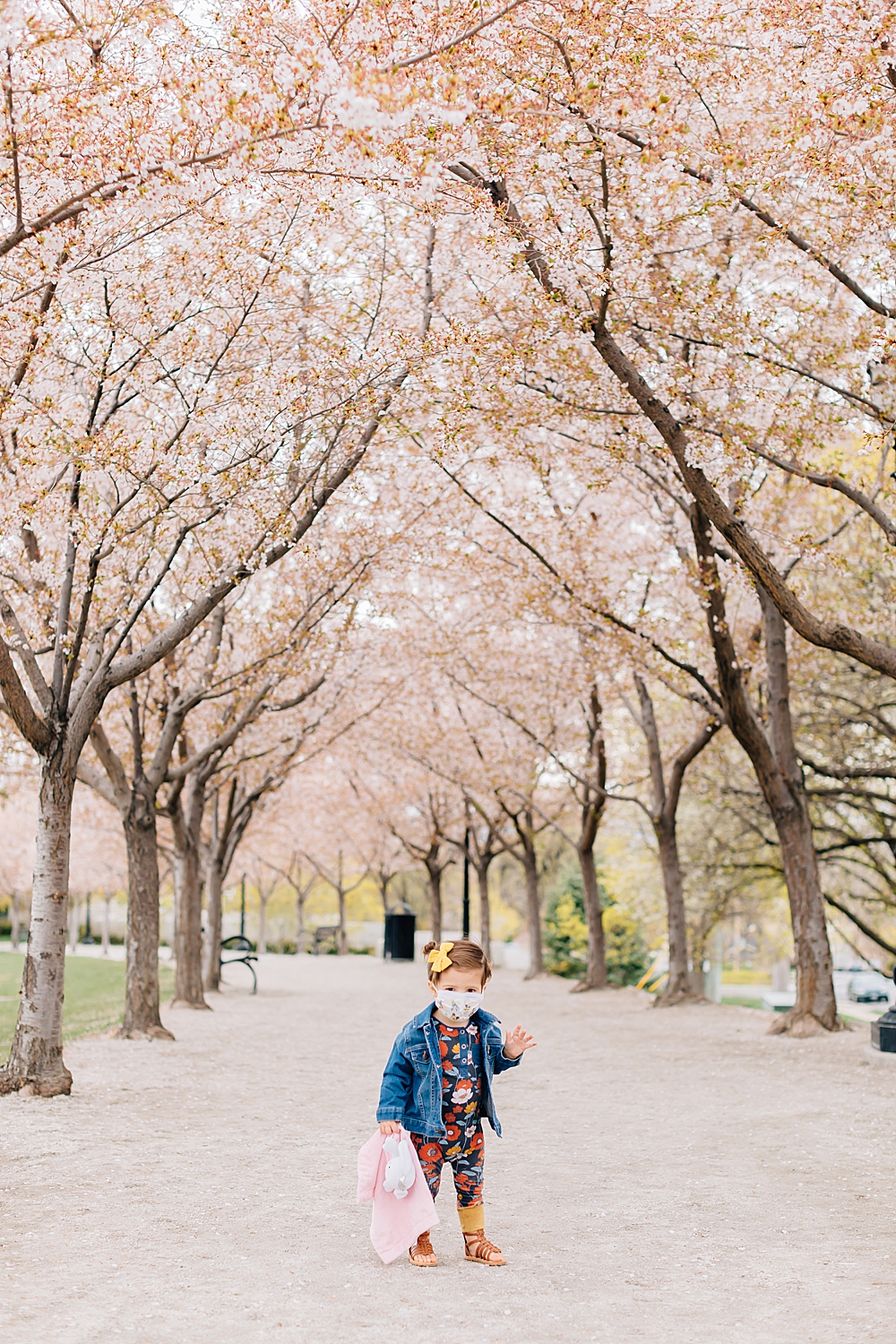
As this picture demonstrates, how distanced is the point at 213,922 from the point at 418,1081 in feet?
57.1

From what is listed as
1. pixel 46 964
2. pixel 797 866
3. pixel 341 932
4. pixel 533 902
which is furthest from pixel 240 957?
pixel 46 964

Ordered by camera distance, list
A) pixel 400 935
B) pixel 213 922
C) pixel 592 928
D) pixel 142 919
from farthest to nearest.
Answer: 1. pixel 400 935
2. pixel 592 928
3. pixel 213 922
4. pixel 142 919

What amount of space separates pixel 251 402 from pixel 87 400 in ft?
5.82

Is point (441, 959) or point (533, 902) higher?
point (441, 959)

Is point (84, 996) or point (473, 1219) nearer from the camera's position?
point (473, 1219)

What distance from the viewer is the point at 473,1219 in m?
5.11

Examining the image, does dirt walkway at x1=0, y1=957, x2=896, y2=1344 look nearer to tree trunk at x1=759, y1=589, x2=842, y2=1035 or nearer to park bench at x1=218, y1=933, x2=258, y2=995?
tree trunk at x1=759, y1=589, x2=842, y2=1035

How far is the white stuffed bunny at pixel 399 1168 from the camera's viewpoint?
4.91m

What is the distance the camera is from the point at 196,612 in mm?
9977

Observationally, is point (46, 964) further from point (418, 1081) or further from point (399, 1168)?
point (399, 1168)

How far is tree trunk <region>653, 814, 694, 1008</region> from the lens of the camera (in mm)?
18469

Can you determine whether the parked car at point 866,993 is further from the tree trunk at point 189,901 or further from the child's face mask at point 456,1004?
the child's face mask at point 456,1004

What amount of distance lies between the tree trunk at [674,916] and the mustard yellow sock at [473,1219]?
13672mm

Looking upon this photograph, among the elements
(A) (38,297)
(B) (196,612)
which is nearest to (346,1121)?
(B) (196,612)
